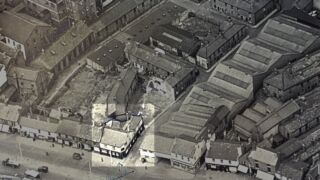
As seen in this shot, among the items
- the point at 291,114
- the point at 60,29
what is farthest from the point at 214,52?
the point at 60,29

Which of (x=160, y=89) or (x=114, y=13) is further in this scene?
(x=114, y=13)

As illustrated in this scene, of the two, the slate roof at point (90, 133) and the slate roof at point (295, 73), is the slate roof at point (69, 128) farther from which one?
the slate roof at point (295, 73)

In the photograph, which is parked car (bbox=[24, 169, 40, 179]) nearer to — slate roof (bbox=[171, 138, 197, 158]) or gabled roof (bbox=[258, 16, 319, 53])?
slate roof (bbox=[171, 138, 197, 158])

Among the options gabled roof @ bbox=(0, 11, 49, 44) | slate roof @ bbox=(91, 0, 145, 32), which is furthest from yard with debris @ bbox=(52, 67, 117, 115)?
gabled roof @ bbox=(0, 11, 49, 44)

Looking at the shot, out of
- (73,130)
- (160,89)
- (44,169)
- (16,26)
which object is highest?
(16,26)

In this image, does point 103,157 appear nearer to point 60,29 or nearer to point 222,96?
point 222,96

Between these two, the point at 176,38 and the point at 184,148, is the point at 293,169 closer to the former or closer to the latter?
the point at 184,148

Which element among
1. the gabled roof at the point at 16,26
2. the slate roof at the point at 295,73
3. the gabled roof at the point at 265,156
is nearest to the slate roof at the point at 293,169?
the gabled roof at the point at 265,156


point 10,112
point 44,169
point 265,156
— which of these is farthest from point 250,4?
point 44,169
